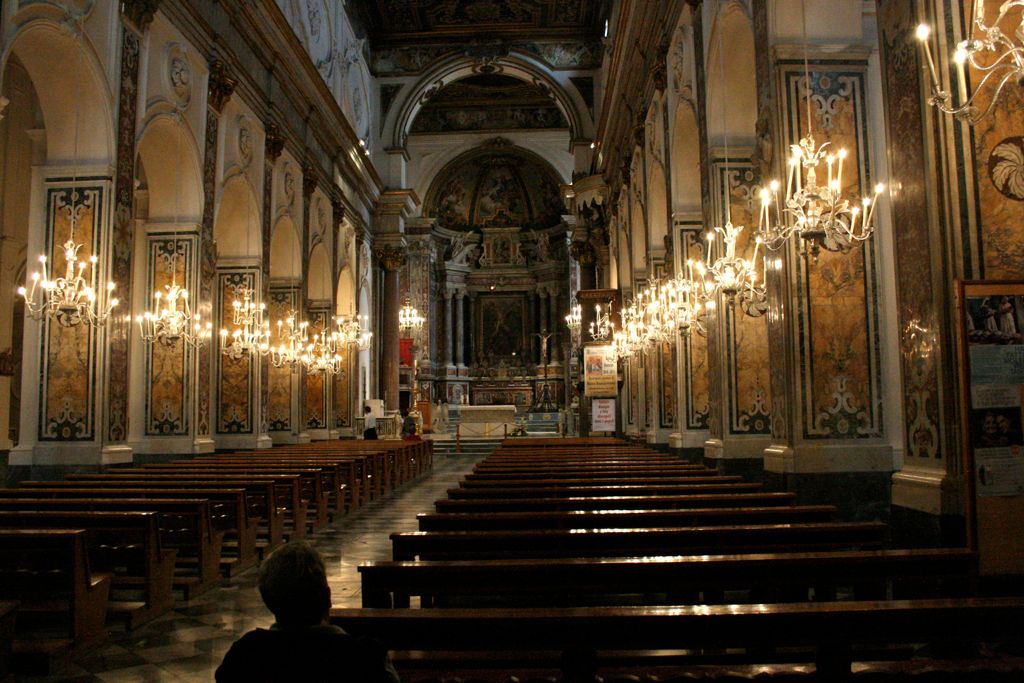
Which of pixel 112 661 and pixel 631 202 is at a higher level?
pixel 631 202

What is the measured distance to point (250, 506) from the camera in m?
7.48

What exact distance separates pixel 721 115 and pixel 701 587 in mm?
7882

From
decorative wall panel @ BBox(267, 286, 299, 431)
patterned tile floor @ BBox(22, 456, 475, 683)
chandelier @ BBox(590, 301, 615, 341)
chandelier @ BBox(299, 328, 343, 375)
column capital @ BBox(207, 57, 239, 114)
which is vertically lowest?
patterned tile floor @ BBox(22, 456, 475, 683)

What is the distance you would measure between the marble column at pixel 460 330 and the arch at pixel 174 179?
23.0 m

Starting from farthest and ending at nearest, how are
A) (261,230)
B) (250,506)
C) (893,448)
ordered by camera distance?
(261,230)
(250,506)
(893,448)

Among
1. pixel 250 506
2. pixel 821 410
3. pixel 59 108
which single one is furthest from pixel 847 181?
pixel 59 108

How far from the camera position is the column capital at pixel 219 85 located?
12.9m

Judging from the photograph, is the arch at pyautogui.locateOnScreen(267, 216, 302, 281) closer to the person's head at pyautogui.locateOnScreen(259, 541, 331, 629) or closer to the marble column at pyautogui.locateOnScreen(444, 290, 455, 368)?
the person's head at pyautogui.locateOnScreen(259, 541, 331, 629)

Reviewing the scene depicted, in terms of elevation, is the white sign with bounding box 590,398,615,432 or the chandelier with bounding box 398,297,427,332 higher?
the chandelier with bounding box 398,297,427,332

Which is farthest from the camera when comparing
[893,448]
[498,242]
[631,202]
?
[498,242]

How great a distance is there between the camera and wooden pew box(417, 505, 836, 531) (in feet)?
15.3

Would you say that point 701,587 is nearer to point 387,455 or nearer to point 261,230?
point 387,455

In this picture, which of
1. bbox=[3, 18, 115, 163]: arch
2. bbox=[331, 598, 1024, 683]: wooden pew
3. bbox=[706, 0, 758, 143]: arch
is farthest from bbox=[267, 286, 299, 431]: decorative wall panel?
bbox=[331, 598, 1024, 683]: wooden pew

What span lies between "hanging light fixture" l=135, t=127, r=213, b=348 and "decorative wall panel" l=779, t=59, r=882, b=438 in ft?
27.8
